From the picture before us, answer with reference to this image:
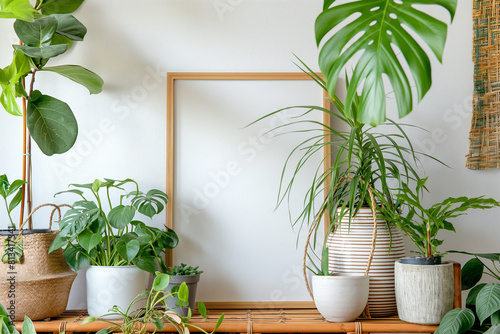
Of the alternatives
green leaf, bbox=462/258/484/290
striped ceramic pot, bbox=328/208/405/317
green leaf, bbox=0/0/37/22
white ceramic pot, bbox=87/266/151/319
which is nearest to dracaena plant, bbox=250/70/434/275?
striped ceramic pot, bbox=328/208/405/317

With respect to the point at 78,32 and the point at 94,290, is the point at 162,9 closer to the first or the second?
the point at 78,32

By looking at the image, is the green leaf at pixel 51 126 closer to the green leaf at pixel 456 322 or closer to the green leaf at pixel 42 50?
the green leaf at pixel 42 50

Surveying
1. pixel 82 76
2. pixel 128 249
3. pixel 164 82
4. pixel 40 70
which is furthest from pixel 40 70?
pixel 128 249

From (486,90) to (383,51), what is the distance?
86 cm

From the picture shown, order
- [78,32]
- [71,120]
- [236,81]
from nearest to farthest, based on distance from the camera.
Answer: [71,120] < [78,32] < [236,81]

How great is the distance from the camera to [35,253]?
58.9 inches

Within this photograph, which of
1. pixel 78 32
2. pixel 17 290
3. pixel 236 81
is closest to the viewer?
pixel 17 290

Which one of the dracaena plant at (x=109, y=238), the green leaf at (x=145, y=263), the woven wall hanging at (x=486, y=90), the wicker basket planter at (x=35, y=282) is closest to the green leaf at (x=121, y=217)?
the dracaena plant at (x=109, y=238)

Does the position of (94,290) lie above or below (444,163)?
below

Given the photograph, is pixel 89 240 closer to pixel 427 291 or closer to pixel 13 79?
pixel 13 79

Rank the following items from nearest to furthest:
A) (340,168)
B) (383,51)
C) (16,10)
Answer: (383,51) < (16,10) < (340,168)

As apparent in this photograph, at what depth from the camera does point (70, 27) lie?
65.3 inches

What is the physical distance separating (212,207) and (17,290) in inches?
25.7

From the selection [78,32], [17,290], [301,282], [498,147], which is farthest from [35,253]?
[498,147]
